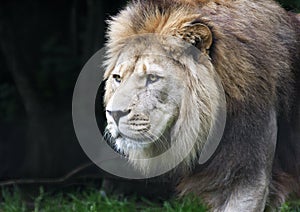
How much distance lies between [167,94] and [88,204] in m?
1.84

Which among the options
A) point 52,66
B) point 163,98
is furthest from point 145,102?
point 52,66

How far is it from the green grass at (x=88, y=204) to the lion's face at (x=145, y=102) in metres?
1.28

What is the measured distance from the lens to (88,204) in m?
5.61

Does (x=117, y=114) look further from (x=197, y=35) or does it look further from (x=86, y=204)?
(x=86, y=204)

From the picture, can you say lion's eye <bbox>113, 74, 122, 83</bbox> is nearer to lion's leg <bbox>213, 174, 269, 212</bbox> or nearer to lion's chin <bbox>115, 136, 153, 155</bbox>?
lion's chin <bbox>115, 136, 153, 155</bbox>

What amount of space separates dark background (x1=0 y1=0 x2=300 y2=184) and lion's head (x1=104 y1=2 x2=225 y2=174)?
3.75 metres

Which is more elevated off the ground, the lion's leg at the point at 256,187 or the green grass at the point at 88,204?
the lion's leg at the point at 256,187

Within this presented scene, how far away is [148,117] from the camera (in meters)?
3.94

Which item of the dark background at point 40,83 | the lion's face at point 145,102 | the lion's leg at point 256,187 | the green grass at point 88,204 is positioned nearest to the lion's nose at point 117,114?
the lion's face at point 145,102

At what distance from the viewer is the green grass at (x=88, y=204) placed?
5404 millimetres

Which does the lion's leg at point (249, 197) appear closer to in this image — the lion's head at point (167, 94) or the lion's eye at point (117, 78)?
the lion's head at point (167, 94)

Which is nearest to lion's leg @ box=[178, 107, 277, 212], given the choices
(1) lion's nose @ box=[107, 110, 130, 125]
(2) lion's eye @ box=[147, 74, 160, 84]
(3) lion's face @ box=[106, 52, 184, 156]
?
(3) lion's face @ box=[106, 52, 184, 156]

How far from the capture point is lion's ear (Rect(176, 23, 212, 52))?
399cm

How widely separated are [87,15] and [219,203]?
155 inches
